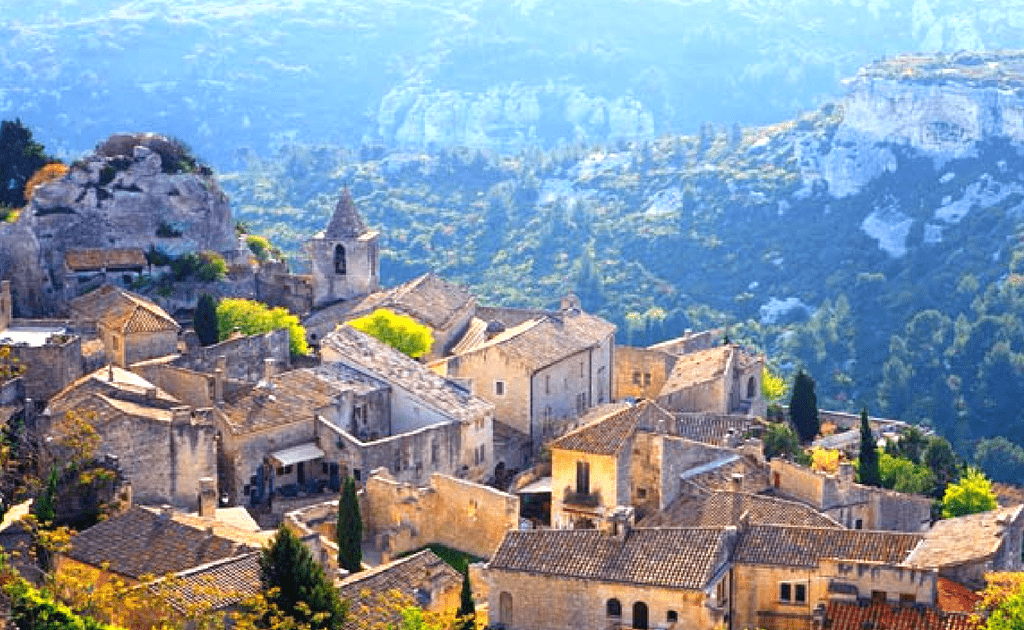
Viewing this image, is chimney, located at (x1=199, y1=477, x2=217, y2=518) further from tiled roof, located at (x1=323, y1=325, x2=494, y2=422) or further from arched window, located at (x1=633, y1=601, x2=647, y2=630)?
arched window, located at (x1=633, y1=601, x2=647, y2=630)

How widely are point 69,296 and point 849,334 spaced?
7655 cm

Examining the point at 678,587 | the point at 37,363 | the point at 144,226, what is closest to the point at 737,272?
the point at 144,226

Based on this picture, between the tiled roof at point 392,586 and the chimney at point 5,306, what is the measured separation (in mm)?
23382

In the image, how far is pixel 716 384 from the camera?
233ft

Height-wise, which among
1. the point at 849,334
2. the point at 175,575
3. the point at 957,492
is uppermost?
the point at 175,575

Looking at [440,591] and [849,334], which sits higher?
[440,591]

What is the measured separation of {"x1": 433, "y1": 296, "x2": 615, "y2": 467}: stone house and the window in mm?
7875

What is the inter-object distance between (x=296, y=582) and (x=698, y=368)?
35.3 meters

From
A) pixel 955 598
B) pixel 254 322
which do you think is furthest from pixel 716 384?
pixel 955 598

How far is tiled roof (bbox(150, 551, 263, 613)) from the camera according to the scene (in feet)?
130

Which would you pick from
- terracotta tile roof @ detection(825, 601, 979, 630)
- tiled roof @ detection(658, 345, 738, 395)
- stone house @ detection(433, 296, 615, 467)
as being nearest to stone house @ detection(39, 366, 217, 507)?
stone house @ detection(433, 296, 615, 467)

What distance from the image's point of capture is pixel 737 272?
161 metres

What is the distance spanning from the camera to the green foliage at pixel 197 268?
7469cm

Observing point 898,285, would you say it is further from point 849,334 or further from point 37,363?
point 37,363
